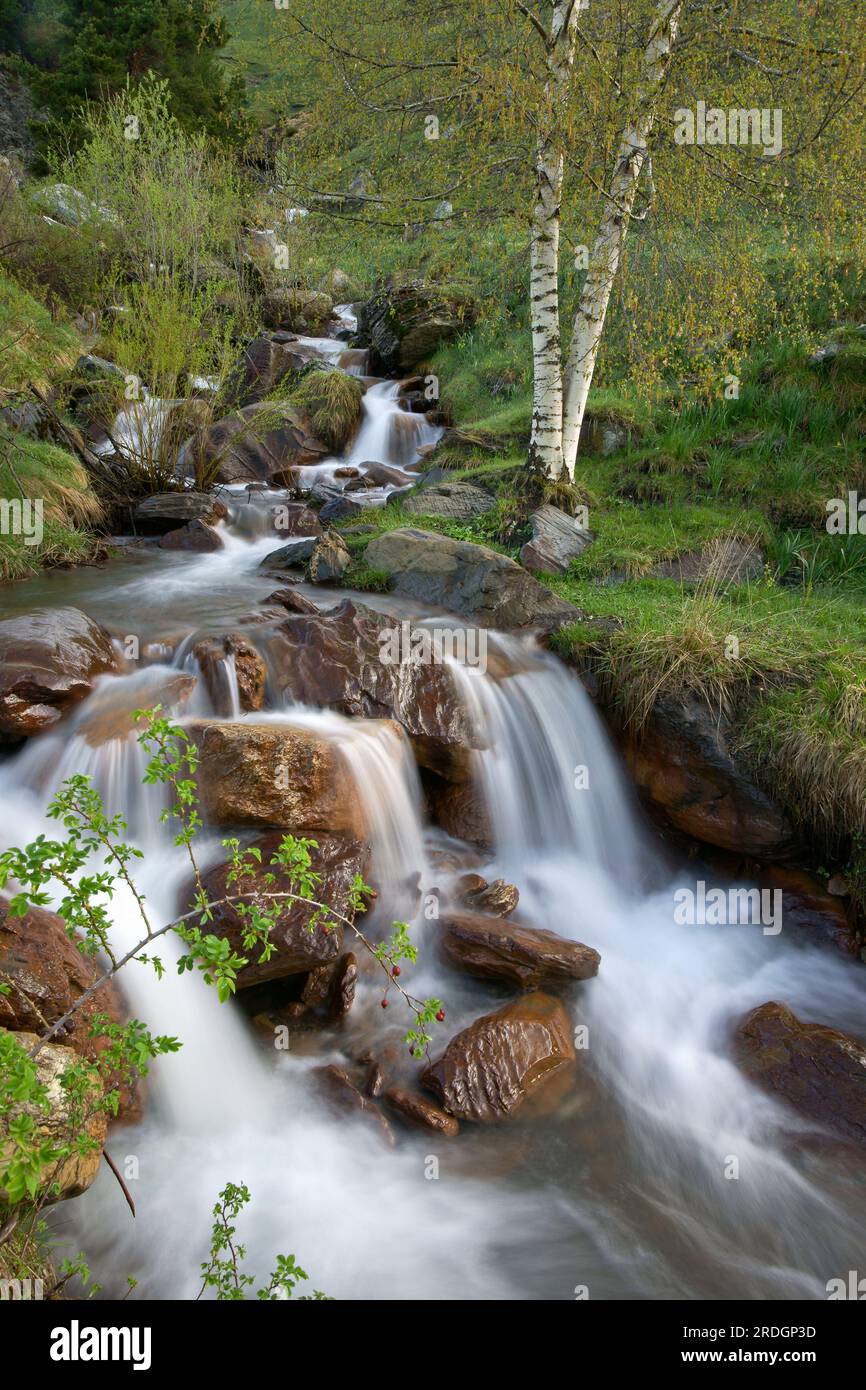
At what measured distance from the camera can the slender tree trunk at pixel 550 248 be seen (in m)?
7.34

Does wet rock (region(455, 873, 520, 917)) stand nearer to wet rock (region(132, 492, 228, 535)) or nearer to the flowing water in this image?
the flowing water

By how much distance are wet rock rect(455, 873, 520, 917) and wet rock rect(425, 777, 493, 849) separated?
0.48 m

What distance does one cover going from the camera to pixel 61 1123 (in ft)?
9.07

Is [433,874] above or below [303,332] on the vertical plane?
below

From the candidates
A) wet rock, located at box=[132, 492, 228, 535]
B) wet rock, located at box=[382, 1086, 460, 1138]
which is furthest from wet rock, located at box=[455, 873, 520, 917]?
wet rock, located at box=[132, 492, 228, 535]

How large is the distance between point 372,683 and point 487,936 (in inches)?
86.9

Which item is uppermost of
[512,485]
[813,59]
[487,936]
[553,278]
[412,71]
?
[412,71]

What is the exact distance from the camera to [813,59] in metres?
7.29

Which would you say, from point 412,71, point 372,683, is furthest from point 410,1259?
point 412,71

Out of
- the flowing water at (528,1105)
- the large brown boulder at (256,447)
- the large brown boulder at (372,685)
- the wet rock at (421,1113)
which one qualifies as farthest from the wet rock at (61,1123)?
the large brown boulder at (256,447)

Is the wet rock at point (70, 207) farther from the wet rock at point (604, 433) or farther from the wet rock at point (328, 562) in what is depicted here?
the wet rock at point (328, 562)

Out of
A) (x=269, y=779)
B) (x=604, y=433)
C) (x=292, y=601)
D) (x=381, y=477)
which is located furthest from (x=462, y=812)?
(x=381, y=477)

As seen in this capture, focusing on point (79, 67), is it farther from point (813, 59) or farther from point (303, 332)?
point (813, 59)

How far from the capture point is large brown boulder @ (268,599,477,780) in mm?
6180
